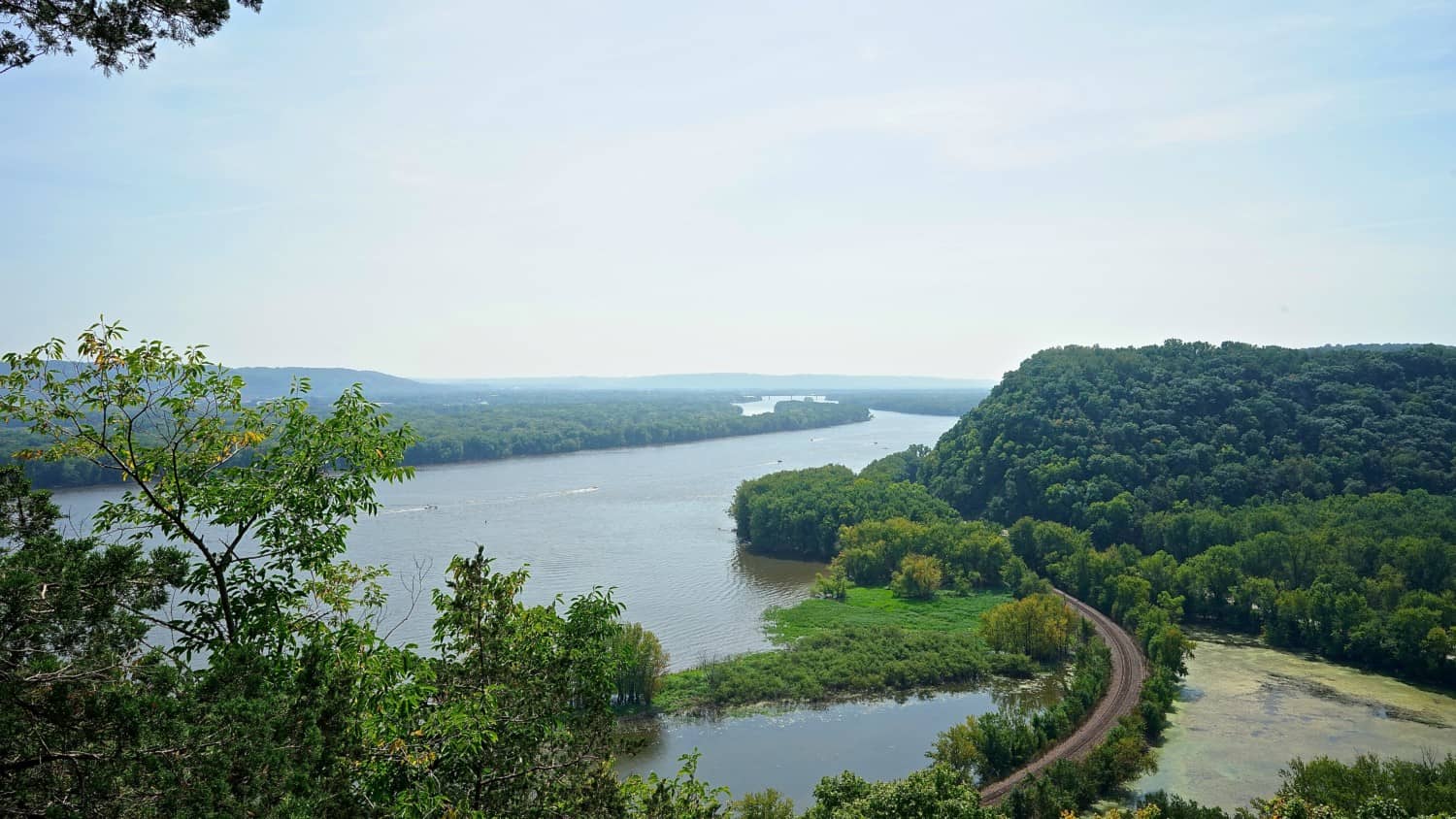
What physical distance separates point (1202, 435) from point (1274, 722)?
30.9 metres

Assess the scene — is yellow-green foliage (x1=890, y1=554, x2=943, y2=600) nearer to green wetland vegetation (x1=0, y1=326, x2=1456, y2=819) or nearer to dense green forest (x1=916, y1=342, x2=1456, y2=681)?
green wetland vegetation (x1=0, y1=326, x2=1456, y2=819)

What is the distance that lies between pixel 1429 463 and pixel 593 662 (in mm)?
57498

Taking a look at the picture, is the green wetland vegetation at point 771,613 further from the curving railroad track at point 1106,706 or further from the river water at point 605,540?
the river water at point 605,540

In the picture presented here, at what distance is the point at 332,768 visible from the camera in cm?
478

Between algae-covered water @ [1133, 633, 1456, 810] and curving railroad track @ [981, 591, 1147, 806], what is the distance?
1.50m

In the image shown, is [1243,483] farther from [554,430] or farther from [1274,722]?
[554,430]

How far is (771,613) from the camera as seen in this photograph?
34906 millimetres

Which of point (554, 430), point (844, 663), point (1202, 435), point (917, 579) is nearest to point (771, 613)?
point (844, 663)

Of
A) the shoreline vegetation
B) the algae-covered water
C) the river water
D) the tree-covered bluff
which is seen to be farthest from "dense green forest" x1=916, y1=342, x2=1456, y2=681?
the river water

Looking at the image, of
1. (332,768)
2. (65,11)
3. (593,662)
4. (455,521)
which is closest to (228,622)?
(332,768)

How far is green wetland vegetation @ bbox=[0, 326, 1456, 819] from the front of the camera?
4.41m

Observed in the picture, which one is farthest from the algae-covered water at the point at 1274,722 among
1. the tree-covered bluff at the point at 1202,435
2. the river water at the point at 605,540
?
the tree-covered bluff at the point at 1202,435

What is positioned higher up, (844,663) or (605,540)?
(605,540)

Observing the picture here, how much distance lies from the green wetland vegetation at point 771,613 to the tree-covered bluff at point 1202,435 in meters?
0.22
